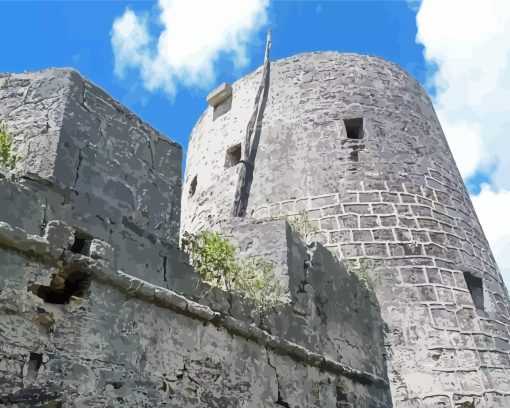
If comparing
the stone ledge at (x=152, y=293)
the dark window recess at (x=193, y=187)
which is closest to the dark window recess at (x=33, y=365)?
the stone ledge at (x=152, y=293)

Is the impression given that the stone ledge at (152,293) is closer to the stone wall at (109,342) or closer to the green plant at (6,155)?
the stone wall at (109,342)

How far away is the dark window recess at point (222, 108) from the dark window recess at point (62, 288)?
681cm

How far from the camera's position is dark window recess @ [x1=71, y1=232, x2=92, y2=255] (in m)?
3.50

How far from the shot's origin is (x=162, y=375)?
142 inches

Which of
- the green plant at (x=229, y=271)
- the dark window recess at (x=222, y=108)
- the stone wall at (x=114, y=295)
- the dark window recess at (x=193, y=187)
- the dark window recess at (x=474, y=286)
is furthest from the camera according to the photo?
the dark window recess at (x=222, y=108)

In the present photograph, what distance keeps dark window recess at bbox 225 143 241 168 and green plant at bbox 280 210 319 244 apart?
5.97 ft

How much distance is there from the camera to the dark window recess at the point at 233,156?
898cm

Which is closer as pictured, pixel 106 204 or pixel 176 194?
pixel 106 204

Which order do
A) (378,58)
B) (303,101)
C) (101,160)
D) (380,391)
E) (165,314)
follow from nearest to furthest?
(165,314)
(101,160)
(380,391)
(303,101)
(378,58)

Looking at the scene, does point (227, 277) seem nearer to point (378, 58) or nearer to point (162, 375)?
point (162, 375)

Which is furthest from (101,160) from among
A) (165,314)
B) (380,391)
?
(380,391)

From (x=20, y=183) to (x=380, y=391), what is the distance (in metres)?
3.94

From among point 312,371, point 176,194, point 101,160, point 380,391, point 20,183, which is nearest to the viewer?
point 20,183

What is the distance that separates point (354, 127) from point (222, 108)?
8.29 feet
